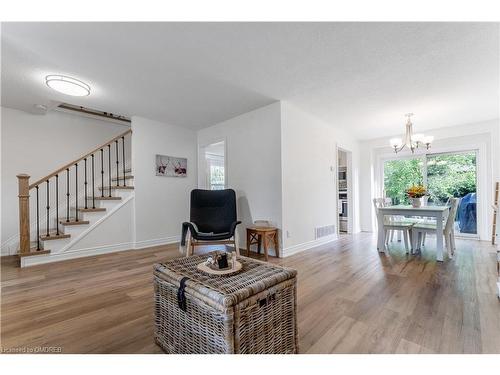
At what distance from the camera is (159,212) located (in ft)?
14.5

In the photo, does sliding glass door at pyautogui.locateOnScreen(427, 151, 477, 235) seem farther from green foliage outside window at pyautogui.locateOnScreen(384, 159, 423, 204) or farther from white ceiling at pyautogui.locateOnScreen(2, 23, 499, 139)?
white ceiling at pyautogui.locateOnScreen(2, 23, 499, 139)

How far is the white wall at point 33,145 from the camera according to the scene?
12.3 feet

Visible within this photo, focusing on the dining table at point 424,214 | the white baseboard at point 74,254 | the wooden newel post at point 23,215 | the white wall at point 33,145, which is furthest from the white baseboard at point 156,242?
the dining table at point 424,214

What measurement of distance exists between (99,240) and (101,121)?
96.9 inches

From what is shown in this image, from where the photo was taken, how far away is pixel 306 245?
389 cm

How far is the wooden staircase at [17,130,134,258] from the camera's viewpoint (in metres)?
3.13

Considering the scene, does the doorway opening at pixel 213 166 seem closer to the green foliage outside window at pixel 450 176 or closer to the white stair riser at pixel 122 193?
the white stair riser at pixel 122 193

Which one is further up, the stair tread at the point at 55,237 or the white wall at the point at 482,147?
the white wall at the point at 482,147

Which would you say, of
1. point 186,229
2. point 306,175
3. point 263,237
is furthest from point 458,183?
point 186,229

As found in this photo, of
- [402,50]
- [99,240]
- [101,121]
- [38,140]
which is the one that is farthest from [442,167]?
[38,140]

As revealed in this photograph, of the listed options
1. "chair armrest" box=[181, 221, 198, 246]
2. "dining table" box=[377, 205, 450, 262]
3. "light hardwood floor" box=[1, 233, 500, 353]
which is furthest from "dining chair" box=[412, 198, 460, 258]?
"chair armrest" box=[181, 221, 198, 246]

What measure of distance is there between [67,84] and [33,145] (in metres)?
2.10
